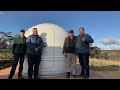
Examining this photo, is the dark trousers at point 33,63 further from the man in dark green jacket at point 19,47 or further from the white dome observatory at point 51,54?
the white dome observatory at point 51,54

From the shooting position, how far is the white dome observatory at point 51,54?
878cm

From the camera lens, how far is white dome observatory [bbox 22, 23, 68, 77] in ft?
28.8

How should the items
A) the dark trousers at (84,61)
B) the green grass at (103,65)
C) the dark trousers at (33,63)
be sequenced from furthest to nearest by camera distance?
1. the green grass at (103,65)
2. the dark trousers at (84,61)
3. the dark trousers at (33,63)

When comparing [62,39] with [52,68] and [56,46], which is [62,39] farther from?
[52,68]

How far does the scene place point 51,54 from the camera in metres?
8.81

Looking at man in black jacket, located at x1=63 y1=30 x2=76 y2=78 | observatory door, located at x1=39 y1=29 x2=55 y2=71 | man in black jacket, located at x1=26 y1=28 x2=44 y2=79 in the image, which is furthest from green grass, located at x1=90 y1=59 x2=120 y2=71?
man in black jacket, located at x1=26 y1=28 x2=44 y2=79

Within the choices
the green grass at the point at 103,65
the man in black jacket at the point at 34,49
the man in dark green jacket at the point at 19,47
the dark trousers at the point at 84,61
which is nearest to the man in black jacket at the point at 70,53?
the dark trousers at the point at 84,61

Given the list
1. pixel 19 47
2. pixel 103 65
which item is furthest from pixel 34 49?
pixel 103 65

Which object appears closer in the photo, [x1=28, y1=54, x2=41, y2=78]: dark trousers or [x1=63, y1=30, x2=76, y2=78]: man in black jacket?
[x1=28, y1=54, x2=41, y2=78]: dark trousers

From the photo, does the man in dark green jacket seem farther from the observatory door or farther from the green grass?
the green grass

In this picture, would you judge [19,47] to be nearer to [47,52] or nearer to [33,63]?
[33,63]

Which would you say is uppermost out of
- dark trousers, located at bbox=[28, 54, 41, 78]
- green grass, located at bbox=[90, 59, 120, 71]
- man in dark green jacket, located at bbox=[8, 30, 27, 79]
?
man in dark green jacket, located at bbox=[8, 30, 27, 79]
